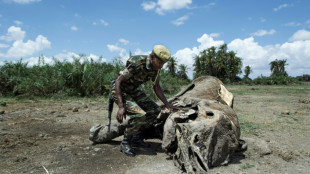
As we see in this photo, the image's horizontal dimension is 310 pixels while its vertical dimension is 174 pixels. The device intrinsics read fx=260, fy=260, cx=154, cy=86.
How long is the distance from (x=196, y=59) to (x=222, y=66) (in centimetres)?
371

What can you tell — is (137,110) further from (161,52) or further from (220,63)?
(220,63)

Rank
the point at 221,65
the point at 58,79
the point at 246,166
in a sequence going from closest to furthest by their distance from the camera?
1. the point at 246,166
2. the point at 58,79
3. the point at 221,65

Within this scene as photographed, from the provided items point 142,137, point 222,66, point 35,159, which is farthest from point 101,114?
point 222,66

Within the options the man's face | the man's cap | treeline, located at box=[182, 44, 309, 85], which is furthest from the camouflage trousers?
treeline, located at box=[182, 44, 309, 85]

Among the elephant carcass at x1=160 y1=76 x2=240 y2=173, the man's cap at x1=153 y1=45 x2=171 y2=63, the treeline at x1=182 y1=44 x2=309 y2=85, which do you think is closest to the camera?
the elephant carcass at x1=160 y1=76 x2=240 y2=173

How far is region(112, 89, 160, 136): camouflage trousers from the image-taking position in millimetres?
3697

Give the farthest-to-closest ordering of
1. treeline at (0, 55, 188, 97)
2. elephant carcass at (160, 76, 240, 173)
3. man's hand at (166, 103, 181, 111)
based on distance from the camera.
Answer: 1. treeline at (0, 55, 188, 97)
2. man's hand at (166, 103, 181, 111)
3. elephant carcass at (160, 76, 240, 173)

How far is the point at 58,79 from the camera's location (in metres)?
10.8

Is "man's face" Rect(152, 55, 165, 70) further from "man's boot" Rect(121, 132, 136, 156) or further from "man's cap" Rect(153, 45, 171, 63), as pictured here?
"man's boot" Rect(121, 132, 136, 156)

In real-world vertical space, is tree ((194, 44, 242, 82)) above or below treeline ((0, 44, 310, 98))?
above

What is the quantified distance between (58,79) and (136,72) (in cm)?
796

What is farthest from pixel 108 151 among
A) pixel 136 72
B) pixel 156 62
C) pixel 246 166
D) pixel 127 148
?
pixel 246 166

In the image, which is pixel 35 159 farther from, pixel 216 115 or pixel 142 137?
pixel 216 115

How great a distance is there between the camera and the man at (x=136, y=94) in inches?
139
